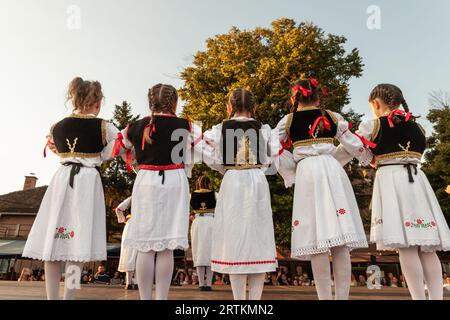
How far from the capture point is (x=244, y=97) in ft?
12.8

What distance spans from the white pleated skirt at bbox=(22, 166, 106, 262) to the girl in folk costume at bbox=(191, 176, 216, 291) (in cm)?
398

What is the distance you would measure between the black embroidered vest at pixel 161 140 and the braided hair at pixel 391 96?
89.0 inches

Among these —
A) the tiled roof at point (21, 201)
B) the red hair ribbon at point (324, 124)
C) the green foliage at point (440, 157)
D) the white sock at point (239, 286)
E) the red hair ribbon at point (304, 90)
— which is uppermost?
the green foliage at point (440, 157)

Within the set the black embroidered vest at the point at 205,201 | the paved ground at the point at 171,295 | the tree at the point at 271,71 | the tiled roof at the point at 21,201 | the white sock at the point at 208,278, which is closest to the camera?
the paved ground at the point at 171,295

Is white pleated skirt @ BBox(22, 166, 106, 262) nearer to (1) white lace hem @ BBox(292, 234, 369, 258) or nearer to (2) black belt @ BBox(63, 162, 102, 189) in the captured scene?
(2) black belt @ BBox(63, 162, 102, 189)

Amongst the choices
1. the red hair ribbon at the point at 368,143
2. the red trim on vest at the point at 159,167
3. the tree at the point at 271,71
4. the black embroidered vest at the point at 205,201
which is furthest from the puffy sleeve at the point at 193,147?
the tree at the point at 271,71

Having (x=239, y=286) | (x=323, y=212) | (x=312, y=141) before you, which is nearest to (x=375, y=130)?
(x=312, y=141)

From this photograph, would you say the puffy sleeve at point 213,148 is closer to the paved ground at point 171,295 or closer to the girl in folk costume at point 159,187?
the girl in folk costume at point 159,187

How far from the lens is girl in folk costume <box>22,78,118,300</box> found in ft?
11.1

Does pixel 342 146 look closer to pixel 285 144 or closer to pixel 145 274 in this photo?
pixel 285 144

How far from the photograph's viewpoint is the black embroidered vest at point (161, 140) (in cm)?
356

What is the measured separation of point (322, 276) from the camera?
3311mm

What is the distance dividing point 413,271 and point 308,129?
173 centimetres
